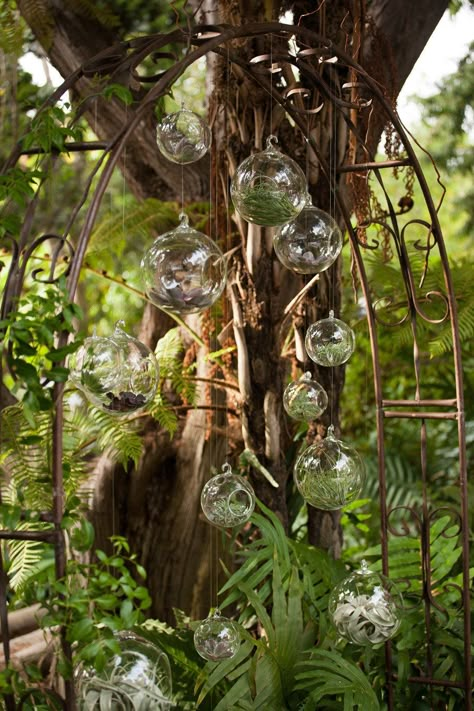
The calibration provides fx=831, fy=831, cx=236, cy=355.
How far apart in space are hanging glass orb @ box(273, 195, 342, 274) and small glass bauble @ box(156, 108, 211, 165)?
0.90 feet

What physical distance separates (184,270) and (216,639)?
771 millimetres

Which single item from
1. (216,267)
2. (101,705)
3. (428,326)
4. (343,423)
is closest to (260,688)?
(101,705)

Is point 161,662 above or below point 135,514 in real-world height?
below

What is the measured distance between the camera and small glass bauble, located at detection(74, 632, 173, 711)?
3.99ft

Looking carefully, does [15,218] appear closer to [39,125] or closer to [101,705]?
[39,125]

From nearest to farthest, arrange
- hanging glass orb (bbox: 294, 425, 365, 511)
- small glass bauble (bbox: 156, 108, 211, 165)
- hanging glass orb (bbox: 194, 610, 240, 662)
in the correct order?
small glass bauble (bbox: 156, 108, 211, 165)
hanging glass orb (bbox: 194, 610, 240, 662)
hanging glass orb (bbox: 294, 425, 365, 511)

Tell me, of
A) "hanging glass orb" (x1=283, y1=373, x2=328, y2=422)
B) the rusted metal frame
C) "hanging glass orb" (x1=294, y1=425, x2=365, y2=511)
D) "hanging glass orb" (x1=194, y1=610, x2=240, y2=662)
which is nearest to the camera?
"hanging glass orb" (x1=194, y1=610, x2=240, y2=662)

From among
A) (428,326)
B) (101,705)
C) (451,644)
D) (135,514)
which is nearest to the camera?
(101,705)

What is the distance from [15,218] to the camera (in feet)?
4.16

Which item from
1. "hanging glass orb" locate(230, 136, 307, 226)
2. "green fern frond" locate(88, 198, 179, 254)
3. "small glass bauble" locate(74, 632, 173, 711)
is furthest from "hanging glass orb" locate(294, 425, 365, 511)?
"green fern frond" locate(88, 198, 179, 254)

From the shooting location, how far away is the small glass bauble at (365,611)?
1769mm

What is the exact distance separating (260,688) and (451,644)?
54 cm

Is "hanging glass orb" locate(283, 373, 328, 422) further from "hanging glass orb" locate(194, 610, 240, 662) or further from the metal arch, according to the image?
"hanging glass orb" locate(194, 610, 240, 662)

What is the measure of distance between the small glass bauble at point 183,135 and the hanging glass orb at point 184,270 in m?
0.21
